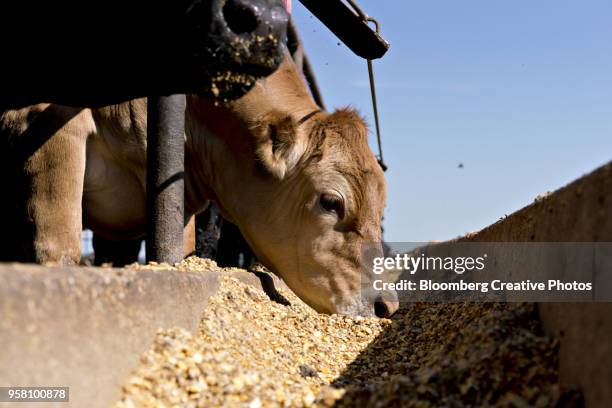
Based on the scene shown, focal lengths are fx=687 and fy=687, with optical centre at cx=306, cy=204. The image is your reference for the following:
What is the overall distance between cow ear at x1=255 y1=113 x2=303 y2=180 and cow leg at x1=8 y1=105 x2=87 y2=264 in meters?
0.94

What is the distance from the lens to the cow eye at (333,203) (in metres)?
3.70

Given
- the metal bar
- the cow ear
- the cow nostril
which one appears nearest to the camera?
the cow nostril

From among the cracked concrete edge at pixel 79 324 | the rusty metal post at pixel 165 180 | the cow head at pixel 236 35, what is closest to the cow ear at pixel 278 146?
the rusty metal post at pixel 165 180

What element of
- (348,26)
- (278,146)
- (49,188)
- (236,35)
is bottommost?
(236,35)

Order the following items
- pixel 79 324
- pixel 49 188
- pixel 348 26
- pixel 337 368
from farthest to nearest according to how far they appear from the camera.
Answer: pixel 348 26 → pixel 49 188 → pixel 337 368 → pixel 79 324

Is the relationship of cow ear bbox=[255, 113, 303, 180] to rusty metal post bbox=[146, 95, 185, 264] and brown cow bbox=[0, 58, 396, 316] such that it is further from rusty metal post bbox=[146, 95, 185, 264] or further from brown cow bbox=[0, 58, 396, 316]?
rusty metal post bbox=[146, 95, 185, 264]

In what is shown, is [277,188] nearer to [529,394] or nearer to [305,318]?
[305,318]

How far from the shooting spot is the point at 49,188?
333 cm

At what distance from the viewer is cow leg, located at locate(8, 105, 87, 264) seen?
329 centimetres

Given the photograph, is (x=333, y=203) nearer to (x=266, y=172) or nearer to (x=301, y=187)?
(x=301, y=187)

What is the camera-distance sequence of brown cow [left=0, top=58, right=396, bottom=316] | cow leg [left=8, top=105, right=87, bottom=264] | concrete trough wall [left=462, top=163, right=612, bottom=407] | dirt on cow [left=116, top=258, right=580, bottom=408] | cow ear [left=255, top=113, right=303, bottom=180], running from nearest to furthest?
concrete trough wall [left=462, top=163, right=612, bottom=407]
dirt on cow [left=116, top=258, right=580, bottom=408]
cow leg [left=8, top=105, right=87, bottom=264]
brown cow [left=0, top=58, right=396, bottom=316]
cow ear [left=255, top=113, right=303, bottom=180]

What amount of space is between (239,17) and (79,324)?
97 cm

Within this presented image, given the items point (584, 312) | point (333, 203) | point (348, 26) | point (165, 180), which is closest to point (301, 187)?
point (333, 203)

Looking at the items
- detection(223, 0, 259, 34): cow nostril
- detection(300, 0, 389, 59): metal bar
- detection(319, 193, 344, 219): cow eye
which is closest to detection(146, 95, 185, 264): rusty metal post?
detection(319, 193, 344, 219): cow eye
